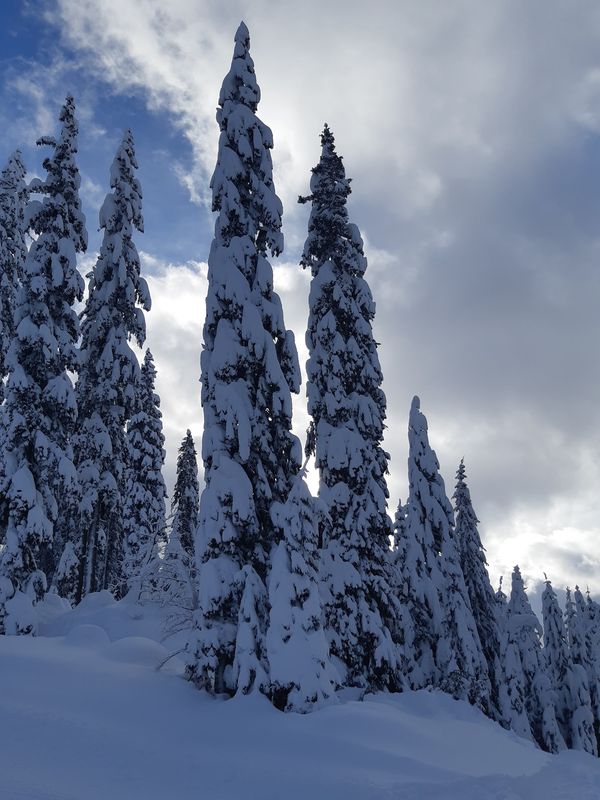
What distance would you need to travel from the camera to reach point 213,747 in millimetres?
8555

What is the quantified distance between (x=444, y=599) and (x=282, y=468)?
14596 millimetres

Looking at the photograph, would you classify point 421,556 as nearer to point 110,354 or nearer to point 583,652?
point 110,354

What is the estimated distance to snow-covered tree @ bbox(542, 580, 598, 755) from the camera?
117 ft

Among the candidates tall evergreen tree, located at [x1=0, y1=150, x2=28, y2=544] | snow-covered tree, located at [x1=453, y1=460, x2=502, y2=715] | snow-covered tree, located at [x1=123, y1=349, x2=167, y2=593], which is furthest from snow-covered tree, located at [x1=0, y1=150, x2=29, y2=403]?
snow-covered tree, located at [x1=453, y1=460, x2=502, y2=715]

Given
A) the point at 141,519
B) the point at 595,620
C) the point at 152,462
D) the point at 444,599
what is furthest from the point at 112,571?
the point at 595,620

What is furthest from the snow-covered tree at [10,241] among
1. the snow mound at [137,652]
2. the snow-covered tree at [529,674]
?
the snow-covered tree at [529,674]

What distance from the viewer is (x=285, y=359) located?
14391 mm

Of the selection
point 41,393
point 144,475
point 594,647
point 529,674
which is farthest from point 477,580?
point 594,647

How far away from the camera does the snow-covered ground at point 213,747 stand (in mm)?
6887

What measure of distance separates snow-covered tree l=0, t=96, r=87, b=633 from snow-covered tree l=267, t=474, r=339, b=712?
26.8 ft

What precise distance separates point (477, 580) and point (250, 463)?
20652 mm

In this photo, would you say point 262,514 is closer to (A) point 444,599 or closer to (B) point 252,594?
(B) point 252,594

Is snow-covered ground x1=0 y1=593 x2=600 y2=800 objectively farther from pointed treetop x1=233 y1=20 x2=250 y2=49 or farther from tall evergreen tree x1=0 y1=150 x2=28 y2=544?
tall evergreen tree x1=0 y1=150 x2=28 y2=544

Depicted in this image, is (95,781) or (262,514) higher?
(262,514)
